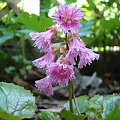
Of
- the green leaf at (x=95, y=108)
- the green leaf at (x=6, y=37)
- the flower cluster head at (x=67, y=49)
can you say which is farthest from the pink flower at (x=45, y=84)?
the green leaf at (x=6, y=37)

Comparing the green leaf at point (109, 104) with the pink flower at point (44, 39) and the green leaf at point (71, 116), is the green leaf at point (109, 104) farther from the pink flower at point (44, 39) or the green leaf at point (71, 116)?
the pink flower at point (44, 39)

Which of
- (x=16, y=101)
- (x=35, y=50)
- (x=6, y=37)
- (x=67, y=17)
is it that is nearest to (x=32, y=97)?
(x=16, y=101)

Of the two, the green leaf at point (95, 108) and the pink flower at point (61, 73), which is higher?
the pink flower at point (61, 73)

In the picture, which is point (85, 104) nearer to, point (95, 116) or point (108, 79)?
point (95, 116)

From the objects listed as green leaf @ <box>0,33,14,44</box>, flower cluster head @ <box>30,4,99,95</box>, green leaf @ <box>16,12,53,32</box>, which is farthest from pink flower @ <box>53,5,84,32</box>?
green leaf @ <box>0,33,14,44</box>

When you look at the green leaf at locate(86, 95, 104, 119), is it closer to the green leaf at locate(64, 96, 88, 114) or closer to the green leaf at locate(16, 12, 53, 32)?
the green leaf at locate(64, 96, 88, 114)

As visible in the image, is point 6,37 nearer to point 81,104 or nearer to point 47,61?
point 81,104
